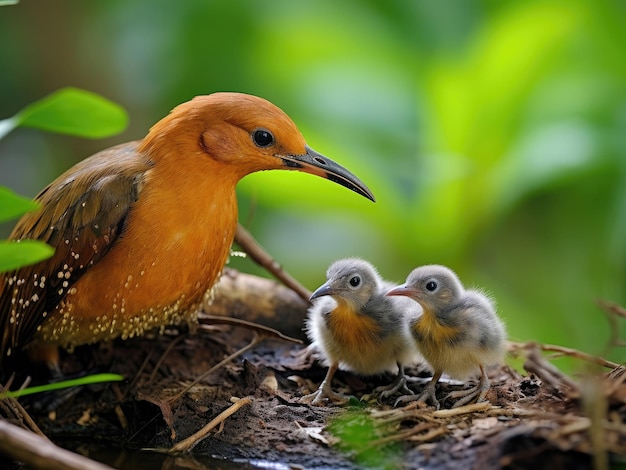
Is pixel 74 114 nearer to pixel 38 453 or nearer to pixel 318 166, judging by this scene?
pixel 38 453

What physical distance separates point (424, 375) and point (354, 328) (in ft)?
1.20

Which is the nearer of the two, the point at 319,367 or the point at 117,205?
the point at 117,205

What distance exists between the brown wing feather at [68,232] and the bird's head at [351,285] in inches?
27.2

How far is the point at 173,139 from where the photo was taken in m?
2.93

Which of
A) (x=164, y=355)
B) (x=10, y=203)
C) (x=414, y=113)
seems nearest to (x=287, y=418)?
(x=164, y=355)

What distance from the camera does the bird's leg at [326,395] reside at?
9.34 feet

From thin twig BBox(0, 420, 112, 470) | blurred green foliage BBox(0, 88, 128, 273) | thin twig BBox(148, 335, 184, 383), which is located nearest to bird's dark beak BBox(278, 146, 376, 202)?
thin twig BBox(148, 335, 184, 383)

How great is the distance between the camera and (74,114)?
183cm

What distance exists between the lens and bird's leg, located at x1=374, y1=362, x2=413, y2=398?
283 cm

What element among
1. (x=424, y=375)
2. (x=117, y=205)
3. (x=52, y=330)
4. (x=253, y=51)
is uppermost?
(x=253, y=51)

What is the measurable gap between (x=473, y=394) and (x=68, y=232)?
1.38 meters

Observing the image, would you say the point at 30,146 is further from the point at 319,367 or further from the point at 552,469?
the point at 552,469

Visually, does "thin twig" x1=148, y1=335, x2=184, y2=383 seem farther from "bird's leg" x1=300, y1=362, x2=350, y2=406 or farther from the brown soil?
"bird's leg" x1=300, y1=362, x2=350, y2=406

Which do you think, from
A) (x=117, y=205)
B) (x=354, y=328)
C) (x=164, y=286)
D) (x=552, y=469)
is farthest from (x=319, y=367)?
(x=552, y=469)
